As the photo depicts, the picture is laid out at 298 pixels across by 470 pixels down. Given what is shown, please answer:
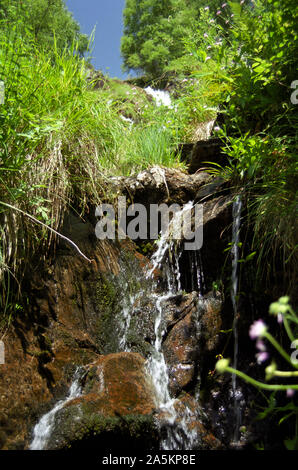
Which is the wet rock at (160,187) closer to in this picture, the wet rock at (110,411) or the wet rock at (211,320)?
the wet rock at (211,320)

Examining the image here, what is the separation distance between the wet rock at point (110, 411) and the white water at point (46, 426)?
36mm

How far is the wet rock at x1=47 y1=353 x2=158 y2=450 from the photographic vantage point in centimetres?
143

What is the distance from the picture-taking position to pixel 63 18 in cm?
1200

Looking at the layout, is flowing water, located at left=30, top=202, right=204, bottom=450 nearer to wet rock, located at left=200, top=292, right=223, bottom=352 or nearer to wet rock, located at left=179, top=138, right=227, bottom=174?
wet rock, located at left=200, top=292, right=223, bottom=352

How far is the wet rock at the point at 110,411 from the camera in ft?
4.68

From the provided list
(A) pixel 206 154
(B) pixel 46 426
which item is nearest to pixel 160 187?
(A) pixel 206 154

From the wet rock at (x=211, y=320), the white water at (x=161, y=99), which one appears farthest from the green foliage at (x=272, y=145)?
the white water at (x=161, y=99)

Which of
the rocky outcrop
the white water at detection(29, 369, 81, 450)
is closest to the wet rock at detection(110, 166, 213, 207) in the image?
the rocky outcrop

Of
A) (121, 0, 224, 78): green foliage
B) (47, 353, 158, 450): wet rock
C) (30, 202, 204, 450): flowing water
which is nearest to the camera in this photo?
(47, 353, 158, 450): wet rock

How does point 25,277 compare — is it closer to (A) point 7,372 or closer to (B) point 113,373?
(A) point 7,372

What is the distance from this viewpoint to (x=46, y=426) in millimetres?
1507

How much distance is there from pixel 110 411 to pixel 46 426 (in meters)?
0.32

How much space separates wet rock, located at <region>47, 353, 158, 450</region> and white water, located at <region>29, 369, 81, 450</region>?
Answer: 0.04 meters

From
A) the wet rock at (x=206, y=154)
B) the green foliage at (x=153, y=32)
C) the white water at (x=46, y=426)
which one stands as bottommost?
the white water at (x=46, y=426)
